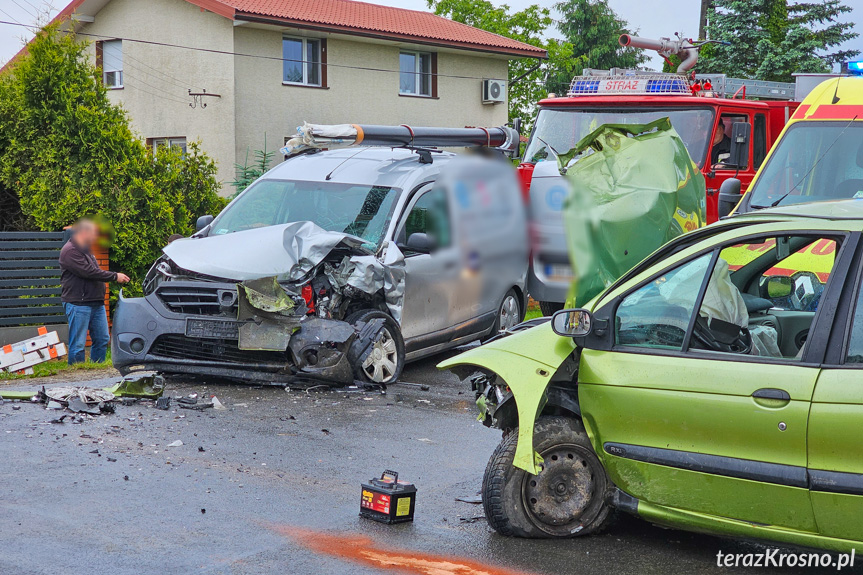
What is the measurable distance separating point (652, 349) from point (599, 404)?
0.38 m

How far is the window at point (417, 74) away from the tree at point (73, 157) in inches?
545

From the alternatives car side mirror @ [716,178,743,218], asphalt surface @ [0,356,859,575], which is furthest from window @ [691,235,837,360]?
car side mirror @ [716,178,743,218]

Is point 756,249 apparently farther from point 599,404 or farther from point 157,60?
point 157,60

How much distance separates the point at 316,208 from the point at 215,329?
1.76 meters

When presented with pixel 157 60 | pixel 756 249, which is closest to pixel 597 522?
pixel 756 249

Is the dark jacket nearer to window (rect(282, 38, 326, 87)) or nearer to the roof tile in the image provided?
the roof tile

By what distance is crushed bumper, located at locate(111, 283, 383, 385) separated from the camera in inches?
325

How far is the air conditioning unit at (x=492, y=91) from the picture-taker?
29.3 metres

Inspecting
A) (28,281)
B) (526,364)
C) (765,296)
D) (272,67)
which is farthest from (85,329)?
(272,67)

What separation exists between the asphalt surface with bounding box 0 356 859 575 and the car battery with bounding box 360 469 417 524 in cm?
6

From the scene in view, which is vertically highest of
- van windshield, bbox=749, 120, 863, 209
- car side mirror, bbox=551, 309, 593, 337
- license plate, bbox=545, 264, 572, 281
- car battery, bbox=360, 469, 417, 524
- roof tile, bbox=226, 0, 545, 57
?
roof tile, bbox=226, 0, 545, 57

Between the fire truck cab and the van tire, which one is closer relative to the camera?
the van tire

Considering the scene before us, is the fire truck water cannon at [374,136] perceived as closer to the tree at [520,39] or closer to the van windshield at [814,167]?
the van windshield at [814,167]

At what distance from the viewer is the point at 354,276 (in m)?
8.54
